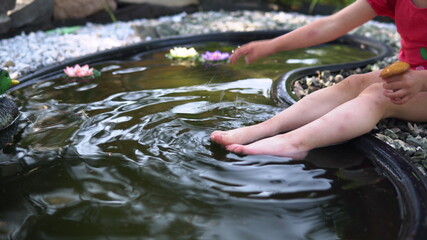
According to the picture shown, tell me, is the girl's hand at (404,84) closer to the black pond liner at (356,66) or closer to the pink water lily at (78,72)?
the black pond liner at (356,66)

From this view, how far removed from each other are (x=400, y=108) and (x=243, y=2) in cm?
490

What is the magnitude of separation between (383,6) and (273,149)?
0.98 m

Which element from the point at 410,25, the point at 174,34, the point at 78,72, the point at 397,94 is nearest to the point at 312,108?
the point at 397,94

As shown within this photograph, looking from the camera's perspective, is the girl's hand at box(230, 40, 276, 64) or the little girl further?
the girl's hand at box(230, 40, 276, 64)

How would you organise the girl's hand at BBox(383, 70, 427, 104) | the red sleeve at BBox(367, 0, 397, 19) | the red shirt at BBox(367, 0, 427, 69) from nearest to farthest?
1. the girl's hand at BBox(383, 70, 427, 104)
2. the red shirt at BBox(367, 0, 427, 69)
3. the red sleeve at BBox(367, 0, 397, 19)

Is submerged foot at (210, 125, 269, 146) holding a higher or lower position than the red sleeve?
lower

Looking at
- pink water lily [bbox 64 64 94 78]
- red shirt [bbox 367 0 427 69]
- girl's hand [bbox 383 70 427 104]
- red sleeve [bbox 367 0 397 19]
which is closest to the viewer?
girl's hand [bbox 383 70 427 104]

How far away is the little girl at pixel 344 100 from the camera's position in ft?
5.64

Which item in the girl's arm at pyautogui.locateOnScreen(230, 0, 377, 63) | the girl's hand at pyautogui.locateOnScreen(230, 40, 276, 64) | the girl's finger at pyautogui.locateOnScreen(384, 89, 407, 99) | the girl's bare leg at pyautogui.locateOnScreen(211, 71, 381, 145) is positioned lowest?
the girl's bare leg at pyautogui.locateOnScreen(211, 71, 381, 145)

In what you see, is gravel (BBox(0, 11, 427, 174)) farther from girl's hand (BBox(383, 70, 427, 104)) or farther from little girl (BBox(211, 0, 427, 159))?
girl's hand (BBox(383, 70, 427, 104))

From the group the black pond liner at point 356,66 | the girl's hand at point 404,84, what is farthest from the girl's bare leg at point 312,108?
the girl's hand at point 404,84

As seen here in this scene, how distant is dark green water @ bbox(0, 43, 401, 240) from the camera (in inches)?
50.8

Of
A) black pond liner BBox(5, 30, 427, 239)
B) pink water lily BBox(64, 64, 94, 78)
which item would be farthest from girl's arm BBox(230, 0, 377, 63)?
pink water lily BBox(64, 64, 94, 78)

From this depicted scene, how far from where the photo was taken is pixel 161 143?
1.84 meters
